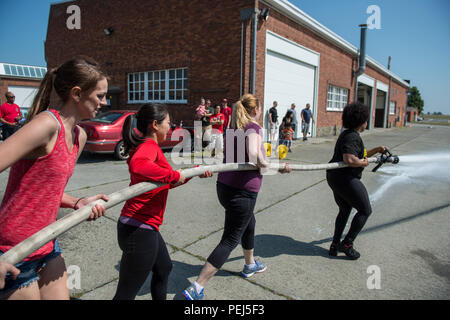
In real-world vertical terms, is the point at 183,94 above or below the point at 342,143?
above

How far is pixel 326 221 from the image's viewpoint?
452cm

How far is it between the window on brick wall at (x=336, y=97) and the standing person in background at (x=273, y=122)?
727 centimetres

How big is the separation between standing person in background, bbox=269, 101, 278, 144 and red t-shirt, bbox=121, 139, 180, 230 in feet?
36.3

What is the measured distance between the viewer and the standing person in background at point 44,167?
1363 millimetres

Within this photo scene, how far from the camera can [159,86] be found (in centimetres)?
1496

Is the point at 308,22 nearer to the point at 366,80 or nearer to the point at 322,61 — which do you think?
the point at 322,61

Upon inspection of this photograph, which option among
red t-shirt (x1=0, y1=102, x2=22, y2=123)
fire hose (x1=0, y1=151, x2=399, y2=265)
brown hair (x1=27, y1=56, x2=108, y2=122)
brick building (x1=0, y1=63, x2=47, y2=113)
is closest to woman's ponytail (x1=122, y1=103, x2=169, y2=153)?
fire hose (x1=0, y1=151, x2=399, y2=265)

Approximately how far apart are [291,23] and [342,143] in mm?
12225

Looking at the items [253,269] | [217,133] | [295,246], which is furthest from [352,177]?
[217,133]

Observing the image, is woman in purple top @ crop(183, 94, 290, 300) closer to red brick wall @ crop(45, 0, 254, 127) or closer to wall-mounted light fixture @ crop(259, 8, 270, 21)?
red brick wall @ crop(45, 0, 254, 127)

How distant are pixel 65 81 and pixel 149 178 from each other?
70 cm

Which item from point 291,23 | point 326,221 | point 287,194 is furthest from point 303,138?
point 326,221
